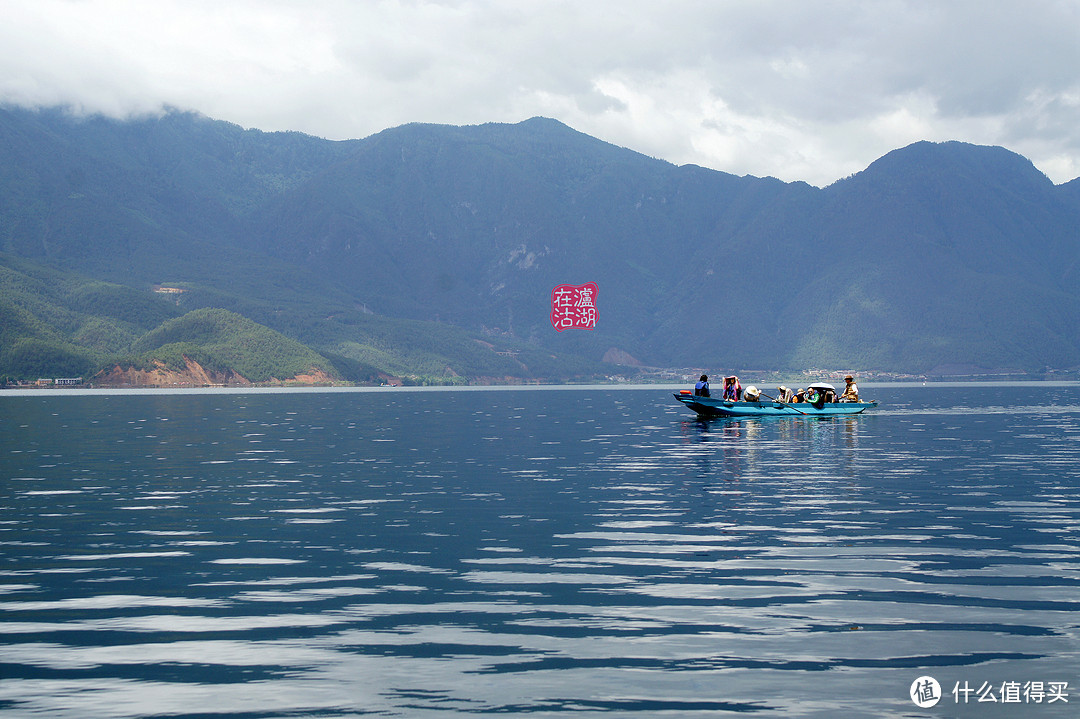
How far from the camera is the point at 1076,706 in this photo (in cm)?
1902

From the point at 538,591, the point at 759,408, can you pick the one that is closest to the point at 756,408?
the point at 759,408

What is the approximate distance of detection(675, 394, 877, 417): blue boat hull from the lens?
4530 inches

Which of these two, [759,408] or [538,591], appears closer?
[538,591]

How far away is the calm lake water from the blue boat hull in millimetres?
49964

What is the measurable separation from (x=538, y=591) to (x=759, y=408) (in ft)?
294

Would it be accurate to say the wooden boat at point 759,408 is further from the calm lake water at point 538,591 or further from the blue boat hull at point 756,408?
the calm lake water at point 538,591

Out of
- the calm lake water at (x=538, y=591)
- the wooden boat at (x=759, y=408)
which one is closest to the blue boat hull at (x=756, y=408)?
the wooden boat at (x=759, y=408)

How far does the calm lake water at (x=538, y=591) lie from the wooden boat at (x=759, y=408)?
164 ft

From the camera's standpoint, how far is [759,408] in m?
115

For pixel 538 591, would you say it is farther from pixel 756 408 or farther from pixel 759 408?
pixel 759 408

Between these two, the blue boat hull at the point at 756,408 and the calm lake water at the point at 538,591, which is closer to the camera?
the calm lake water at the point at 538,591

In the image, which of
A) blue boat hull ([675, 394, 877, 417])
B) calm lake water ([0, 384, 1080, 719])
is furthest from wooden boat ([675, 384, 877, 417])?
calm lake water ([0, 384, 1080, 719])

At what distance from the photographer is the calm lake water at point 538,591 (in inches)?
789

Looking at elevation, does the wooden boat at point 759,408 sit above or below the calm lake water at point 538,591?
above
